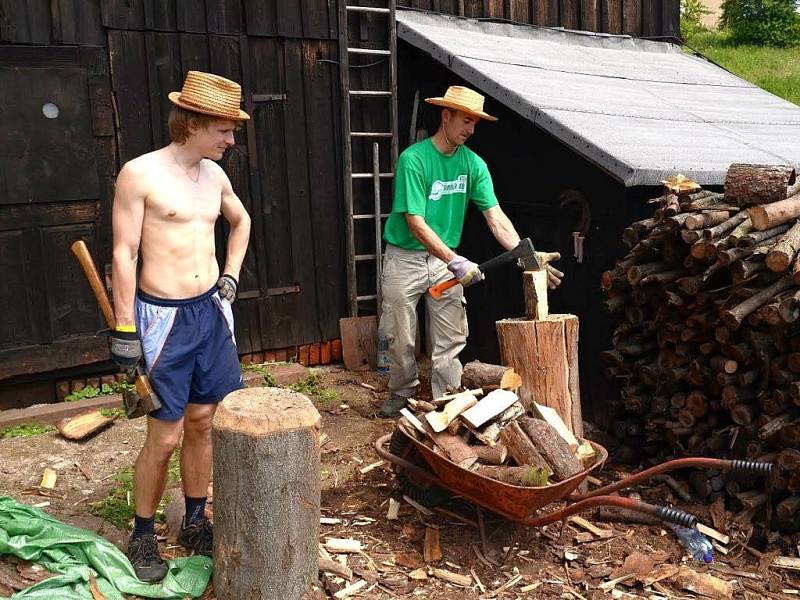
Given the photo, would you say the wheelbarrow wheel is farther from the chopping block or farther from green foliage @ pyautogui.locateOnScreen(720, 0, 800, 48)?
green foliage @ pyautogui.locateOnScreen(720, 0, 800, 48)

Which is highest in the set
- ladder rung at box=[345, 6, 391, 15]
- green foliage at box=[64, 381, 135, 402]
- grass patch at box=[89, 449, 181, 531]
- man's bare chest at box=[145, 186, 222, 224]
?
ladder rung at box=[345, 6, 391, 15]

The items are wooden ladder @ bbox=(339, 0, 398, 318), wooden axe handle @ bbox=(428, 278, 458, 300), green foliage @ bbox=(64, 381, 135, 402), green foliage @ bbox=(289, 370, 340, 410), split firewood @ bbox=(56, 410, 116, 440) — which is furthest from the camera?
wooden ladder @ bbox=(339, 0, 398, 318)

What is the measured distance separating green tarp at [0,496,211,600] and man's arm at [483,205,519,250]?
9.45 ft

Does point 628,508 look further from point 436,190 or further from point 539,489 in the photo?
point 436,190

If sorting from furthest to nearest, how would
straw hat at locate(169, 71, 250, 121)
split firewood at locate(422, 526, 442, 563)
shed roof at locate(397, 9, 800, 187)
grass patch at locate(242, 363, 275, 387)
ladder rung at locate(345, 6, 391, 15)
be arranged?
ladder rung at locate(345, 6, 391, 15), grass patch at locate(242, 363, 275, 387), shed roof at locate(397, 9, 800, 187), split firewood at locate(422, 526, 442, 563), straw hat at locate(169, 71, 250, 121)

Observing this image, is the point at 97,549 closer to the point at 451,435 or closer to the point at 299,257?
the point at 451,435

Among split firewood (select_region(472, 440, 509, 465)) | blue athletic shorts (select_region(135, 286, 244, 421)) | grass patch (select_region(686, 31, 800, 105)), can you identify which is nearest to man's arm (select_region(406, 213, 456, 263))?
split firewood (select_region(472, 440, 509, 465))

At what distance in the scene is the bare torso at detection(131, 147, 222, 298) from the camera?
12.7 feet

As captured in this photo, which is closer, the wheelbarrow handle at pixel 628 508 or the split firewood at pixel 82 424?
the wheelbarrow handle at pixel 628 508

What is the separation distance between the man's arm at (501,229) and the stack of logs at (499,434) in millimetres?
1311

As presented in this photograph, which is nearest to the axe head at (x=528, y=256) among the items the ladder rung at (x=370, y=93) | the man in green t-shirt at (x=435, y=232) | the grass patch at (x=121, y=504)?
the man in green t-shirt at (x=435, y=232)

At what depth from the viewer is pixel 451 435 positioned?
438cm

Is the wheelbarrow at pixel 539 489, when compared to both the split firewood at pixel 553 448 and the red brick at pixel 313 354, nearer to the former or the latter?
the split firewood at pixel 553 448

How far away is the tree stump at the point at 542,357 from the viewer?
4766 mm
